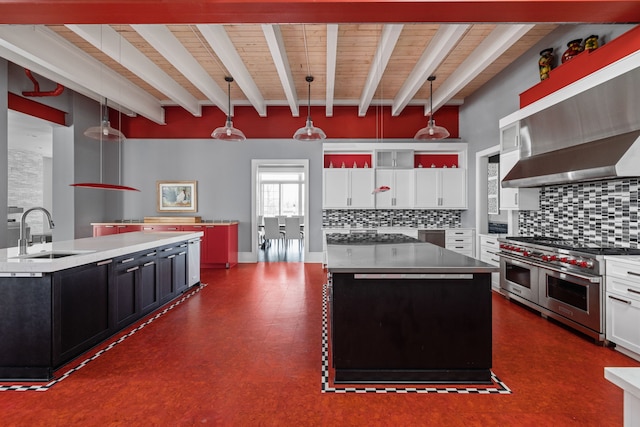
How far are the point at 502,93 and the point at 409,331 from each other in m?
4.83

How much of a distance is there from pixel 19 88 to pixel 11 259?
14.8 ft

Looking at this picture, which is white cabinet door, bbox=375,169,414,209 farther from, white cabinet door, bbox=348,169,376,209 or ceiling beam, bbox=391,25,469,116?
ceiling beam, bbox=391,25,469,116

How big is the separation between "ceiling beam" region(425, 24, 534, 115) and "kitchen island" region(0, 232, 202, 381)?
4791 millimetres

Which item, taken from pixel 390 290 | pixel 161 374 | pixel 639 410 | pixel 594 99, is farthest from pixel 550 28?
pixel 161 374

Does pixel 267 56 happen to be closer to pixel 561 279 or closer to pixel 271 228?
pixel 561 279

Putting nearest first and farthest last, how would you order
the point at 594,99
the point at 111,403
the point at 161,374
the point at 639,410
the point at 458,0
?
the point at 639,410, the point at 111,403, the point at 458,0, the point at 161,374, the point at 594,99

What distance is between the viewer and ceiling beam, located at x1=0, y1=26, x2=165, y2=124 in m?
4.13

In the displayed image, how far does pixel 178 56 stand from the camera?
4805 mm

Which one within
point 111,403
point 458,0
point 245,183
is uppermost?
point 458,0

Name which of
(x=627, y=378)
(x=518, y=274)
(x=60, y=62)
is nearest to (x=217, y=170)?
(x=60, y=62)

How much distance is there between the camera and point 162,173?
782cm

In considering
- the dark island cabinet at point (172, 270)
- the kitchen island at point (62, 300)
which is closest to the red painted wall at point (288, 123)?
the dark island cabinet at point (172, 270)

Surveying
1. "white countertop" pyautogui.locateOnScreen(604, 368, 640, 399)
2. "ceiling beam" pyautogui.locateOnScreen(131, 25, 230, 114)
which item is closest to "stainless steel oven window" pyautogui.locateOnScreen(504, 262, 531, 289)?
"white countertop" pyautogui.locateOnScreen(604, 368, 640, 399)

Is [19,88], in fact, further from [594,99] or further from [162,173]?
[594,99]
